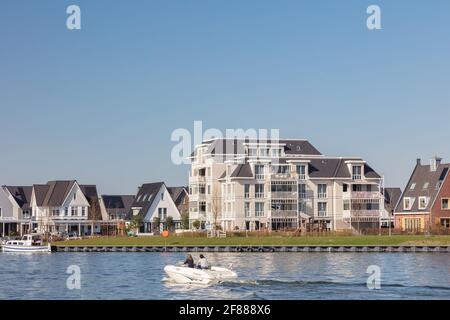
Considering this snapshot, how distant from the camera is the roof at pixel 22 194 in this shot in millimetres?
159375

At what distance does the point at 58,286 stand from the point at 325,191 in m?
70.9

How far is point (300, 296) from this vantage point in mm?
56406

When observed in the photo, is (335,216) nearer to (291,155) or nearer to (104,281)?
(291,155)

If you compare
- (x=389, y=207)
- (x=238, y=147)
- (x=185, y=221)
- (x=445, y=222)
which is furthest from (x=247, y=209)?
(x=389, y=207)

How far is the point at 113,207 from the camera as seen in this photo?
170m

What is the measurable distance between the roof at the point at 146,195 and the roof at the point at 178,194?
3.47m

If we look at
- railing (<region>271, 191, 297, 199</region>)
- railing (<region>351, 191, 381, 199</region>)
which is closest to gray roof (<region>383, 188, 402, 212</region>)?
railing (<region>351, 191, 381, 199</region>)

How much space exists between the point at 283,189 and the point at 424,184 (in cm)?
1879

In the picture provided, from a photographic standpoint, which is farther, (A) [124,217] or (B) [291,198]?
(A) [124,217]

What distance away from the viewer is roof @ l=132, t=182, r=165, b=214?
153875mm

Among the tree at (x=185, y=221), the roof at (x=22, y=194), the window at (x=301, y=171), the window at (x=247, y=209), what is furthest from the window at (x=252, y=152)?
the roof at (x=22, y=194)

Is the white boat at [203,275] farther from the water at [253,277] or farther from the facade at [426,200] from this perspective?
the facade at [426,200]

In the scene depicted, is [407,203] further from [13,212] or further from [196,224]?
[13,212]
